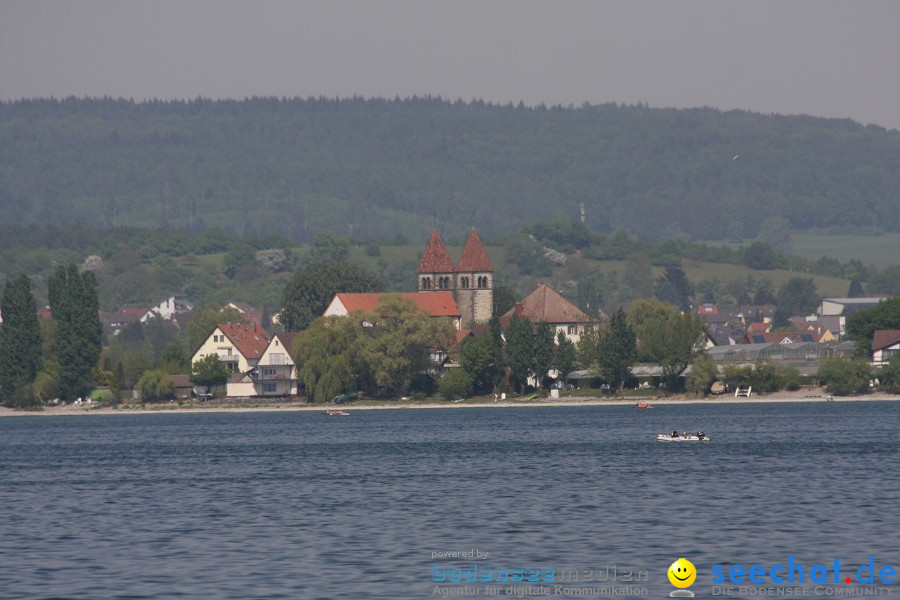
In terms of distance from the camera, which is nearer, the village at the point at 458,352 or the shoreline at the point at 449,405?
the shoreline at the point at 449,405

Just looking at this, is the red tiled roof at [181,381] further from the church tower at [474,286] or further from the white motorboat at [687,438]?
the white motorboat at [687,438]

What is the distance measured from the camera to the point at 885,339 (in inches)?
5300

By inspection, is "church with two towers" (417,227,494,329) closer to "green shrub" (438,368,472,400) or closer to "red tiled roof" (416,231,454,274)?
"red tiled roof" (416,231,454,274)

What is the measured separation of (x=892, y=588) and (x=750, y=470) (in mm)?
28373

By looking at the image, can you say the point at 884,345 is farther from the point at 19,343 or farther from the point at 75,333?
the point at 19,343

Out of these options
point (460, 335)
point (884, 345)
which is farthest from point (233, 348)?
point (884, 345)

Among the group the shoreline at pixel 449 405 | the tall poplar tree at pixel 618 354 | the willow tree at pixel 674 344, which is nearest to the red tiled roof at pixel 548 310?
the willow tree at pixel 674 344

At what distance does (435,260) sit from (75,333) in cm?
5306

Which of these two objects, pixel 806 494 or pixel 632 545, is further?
pixel 806 494

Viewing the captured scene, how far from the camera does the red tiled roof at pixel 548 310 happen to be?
6255 inches

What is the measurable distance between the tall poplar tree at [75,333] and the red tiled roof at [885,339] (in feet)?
233

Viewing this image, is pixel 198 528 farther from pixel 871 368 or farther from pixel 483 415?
pixel 871 368

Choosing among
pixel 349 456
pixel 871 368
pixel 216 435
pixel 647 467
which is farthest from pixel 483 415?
pixel 647 467

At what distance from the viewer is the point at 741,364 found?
5241 inches
